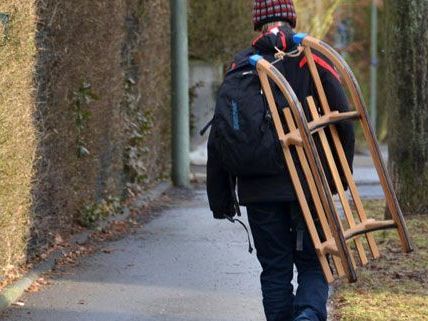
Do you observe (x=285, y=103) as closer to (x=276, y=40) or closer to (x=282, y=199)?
(x=276, y=40)

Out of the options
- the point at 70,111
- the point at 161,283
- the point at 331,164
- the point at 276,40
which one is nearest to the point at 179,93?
the point at 70,111

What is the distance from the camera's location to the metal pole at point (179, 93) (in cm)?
1517

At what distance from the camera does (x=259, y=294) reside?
24.5 ft

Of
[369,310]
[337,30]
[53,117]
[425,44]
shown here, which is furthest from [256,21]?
[337,30]

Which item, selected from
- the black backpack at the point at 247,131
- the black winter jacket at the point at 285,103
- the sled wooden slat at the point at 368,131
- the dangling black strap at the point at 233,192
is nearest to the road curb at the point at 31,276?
the dangling black strap at the point at 233,192

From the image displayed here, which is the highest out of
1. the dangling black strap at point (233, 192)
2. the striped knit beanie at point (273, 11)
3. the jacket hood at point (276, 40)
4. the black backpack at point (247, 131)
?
the striped knit beanie at point (273, 11)

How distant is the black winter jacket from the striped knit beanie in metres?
0.07

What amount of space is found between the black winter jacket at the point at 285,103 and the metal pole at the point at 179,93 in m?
9.72

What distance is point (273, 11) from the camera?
5465mm

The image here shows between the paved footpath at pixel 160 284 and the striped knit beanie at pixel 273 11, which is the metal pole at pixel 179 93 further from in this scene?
the striped knit beanie at pixel 273 11

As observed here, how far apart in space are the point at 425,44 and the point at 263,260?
554cm

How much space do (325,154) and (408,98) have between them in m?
5.51

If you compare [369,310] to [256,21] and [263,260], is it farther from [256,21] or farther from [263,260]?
[256,21]

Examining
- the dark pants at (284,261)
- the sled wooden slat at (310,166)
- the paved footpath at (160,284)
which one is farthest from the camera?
the paved footpath at (160,284)
